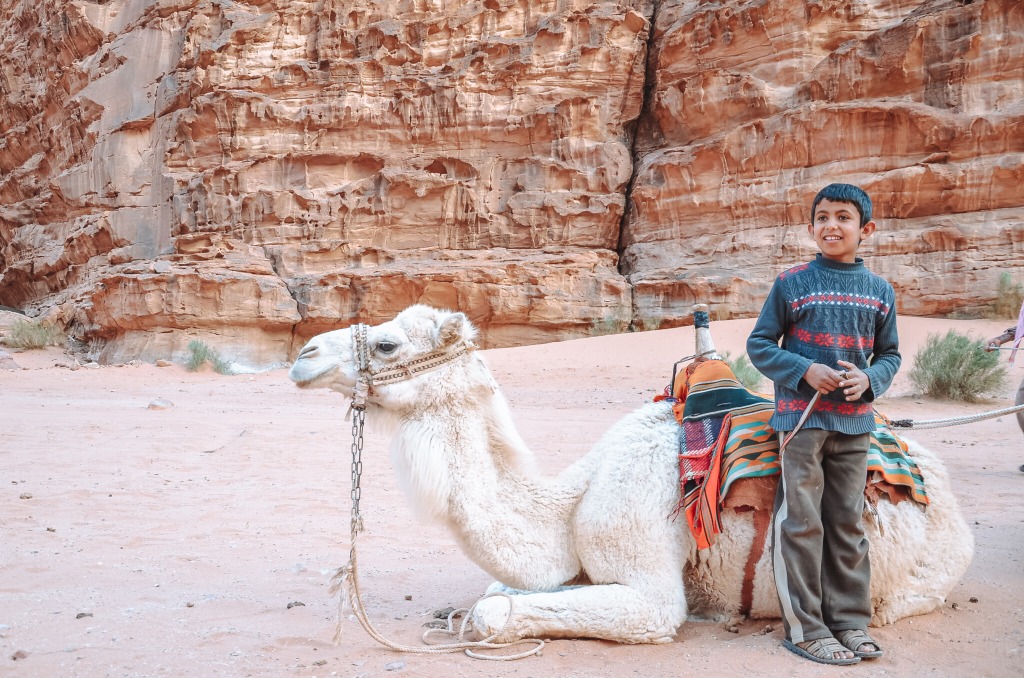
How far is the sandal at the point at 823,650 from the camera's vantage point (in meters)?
2.86

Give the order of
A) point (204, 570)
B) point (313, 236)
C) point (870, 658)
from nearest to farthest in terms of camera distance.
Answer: point (870, 658) → point (204, 570) → point (313, 236)

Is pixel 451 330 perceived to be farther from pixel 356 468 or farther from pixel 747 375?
pixel 747 375

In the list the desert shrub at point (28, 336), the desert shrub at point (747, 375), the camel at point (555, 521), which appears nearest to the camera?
the camel at point (555, 521)

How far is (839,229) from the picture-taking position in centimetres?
302

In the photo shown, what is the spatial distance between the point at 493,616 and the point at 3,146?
43338 mm

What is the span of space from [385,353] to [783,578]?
6.19 ft

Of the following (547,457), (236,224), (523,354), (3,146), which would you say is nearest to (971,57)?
(523,354)

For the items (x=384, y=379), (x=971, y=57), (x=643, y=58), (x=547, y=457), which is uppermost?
(x=643, y=58)

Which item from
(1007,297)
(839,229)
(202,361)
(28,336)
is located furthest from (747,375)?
(28,336)

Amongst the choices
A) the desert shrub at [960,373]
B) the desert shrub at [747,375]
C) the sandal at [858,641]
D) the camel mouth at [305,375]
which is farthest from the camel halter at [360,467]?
the desert shrub at [960,373]

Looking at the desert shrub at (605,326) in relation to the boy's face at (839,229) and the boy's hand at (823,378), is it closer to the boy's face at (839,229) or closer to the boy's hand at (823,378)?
the boy's face at (839,229)

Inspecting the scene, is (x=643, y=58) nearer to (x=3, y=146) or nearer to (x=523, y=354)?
(x=523, y=354)

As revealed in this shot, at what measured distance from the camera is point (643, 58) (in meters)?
27.2

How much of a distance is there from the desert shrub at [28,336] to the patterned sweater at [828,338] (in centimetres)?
2903
